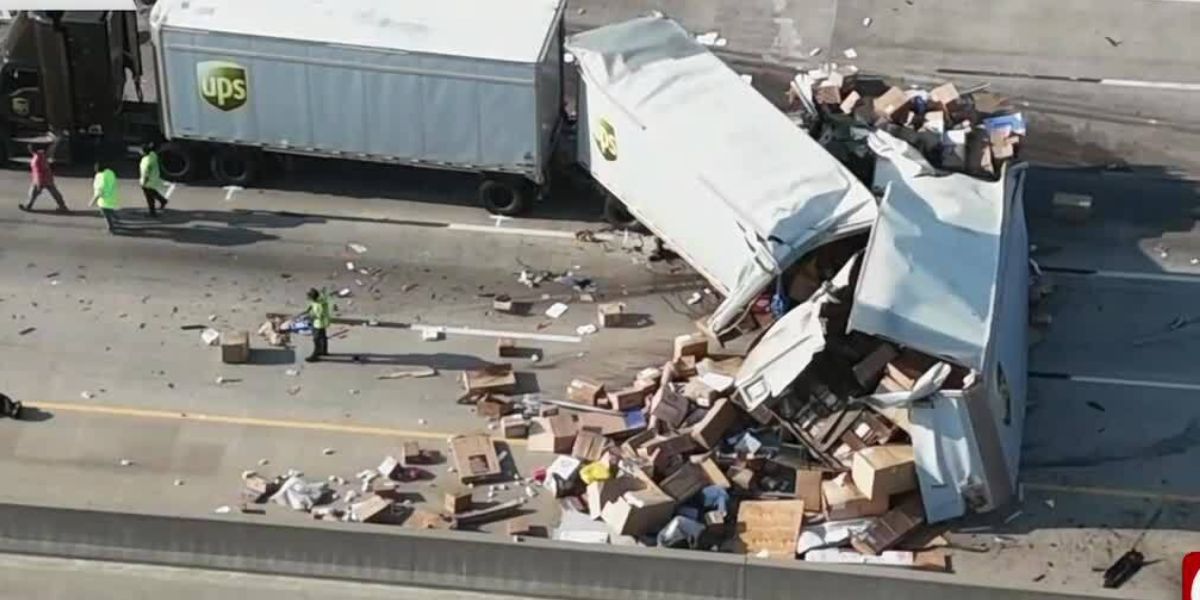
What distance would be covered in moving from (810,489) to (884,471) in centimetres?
96

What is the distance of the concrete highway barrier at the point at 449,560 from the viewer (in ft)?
61.8

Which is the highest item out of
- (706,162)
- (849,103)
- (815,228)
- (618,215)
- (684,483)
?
(706,162)

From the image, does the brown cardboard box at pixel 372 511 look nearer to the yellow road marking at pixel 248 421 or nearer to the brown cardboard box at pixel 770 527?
the yellow road marking at pixel 248 421

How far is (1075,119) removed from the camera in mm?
28938

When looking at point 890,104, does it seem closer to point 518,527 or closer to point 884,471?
point 884,471

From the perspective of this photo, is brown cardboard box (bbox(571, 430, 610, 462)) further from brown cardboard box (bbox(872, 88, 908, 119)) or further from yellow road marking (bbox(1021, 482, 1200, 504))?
brown cardboard box (bbox(872, 88, 908, 119))

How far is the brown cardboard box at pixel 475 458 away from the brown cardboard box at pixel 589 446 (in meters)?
0.91

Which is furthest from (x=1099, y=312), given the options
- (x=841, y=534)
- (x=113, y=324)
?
(x=113, y=324)

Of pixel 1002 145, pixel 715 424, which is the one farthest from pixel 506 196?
pixel 1002 145

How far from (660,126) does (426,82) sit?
3353mm

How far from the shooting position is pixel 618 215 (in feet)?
86.8

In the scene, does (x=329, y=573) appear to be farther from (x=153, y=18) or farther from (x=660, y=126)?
(x=153, y=18)

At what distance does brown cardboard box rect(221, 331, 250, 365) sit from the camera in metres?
23.6

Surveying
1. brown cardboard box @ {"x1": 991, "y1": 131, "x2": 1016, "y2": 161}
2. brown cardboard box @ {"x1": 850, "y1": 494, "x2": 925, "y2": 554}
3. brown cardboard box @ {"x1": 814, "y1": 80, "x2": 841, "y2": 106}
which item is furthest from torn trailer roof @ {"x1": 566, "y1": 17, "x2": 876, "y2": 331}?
brown cardboard box @ {"x1": 991, "y1": 131, "x2": 1016, "y2": 161}
